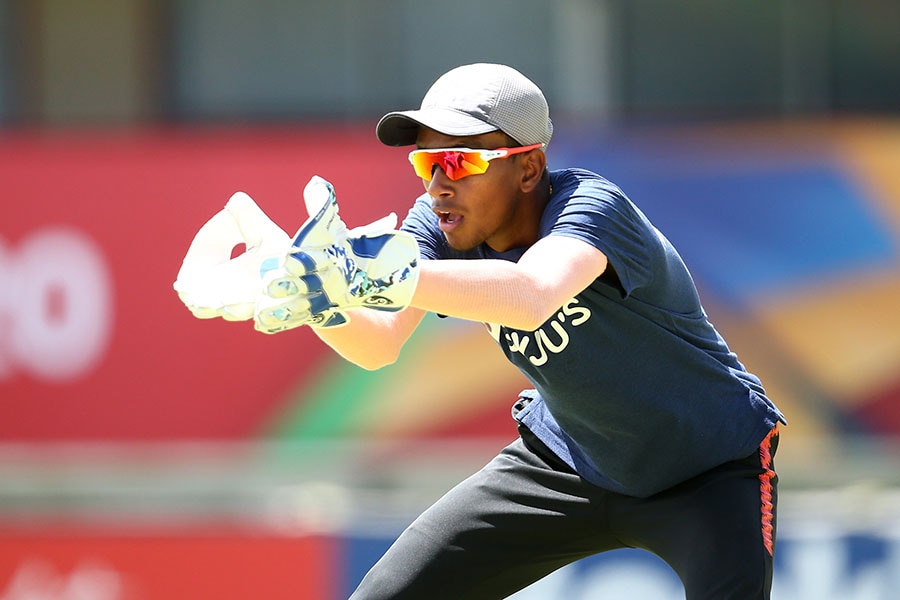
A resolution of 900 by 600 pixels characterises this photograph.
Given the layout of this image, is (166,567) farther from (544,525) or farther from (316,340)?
(544,525)

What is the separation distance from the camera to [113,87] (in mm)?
9664

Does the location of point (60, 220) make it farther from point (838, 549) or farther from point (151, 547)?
point (838, 549)

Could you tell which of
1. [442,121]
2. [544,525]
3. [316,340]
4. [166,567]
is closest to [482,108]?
[442,121]

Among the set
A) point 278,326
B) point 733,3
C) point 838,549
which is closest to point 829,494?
point 838,549

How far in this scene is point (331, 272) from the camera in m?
2.94

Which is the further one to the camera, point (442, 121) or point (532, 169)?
point (532, 169)

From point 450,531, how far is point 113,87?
21.0 ft

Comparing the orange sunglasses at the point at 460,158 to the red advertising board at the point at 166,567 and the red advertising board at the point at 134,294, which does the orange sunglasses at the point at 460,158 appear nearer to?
the red advertising board at the point at 166,567

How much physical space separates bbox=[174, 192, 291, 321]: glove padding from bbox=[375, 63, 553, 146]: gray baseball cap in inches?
20.0

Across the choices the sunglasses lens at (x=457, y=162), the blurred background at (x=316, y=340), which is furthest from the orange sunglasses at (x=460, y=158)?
the blurred background at (x=316, y=340)

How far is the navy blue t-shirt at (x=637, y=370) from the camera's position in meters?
3.61

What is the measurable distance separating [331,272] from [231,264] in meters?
0.33

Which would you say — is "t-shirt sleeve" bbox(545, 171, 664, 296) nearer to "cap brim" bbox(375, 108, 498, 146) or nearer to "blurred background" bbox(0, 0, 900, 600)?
"cap brim" bbox(375, 108, 498, 146)

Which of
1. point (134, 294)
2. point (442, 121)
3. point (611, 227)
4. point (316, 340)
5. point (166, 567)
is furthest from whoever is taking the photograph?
point (134, 294)
